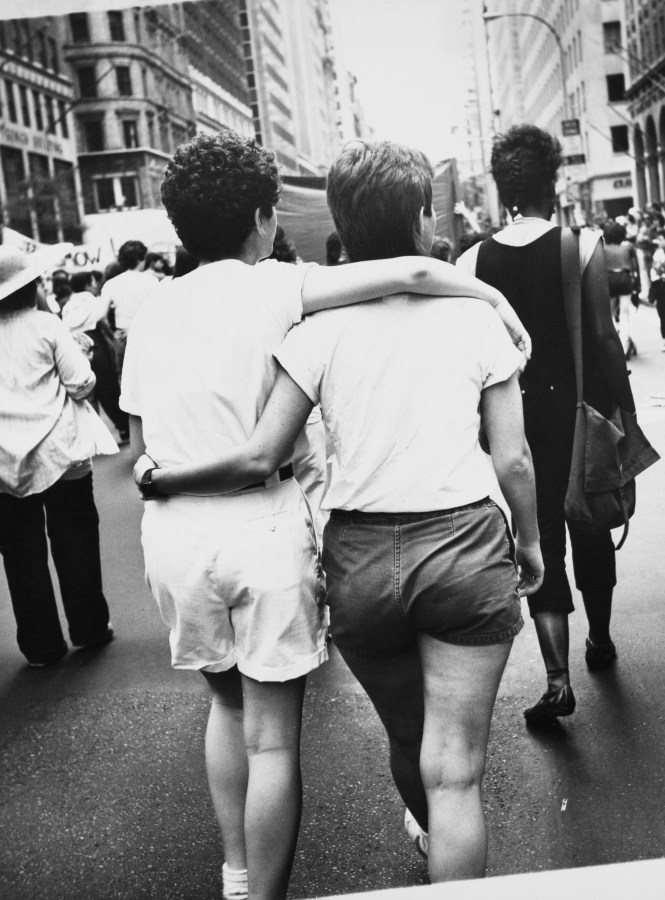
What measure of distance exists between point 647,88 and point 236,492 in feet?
182

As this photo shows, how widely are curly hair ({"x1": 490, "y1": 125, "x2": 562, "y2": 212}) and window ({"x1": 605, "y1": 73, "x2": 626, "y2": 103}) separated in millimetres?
69249

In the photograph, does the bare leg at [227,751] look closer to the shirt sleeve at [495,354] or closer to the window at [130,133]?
the shirt sleeve at [495,354]

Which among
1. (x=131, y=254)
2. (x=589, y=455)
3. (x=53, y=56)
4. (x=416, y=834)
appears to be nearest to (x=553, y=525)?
(x=589, y=455)

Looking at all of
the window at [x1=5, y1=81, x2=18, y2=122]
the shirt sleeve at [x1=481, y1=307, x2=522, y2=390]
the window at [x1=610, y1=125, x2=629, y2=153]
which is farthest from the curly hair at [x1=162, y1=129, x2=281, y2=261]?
the window at [x1=610, y1=125, x2=629, y2=153]

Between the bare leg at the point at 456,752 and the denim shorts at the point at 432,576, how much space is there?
0.05m

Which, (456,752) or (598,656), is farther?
(598,656)

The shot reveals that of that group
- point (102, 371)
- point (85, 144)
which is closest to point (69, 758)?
point (102, 371)

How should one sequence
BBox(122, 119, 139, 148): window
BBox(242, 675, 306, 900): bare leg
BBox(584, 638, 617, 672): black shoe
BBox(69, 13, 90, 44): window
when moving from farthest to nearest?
BBox(122, 119, 139, 148): window
BBox(69, 13, 90, 44): window
BBox(584, 638, 617, 672): black shoe
BBox(242, 675, 306, 900): bare leg

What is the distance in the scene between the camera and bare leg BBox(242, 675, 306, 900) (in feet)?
8.46

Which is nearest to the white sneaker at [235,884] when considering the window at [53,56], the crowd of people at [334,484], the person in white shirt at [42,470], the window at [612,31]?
the crowd of people at [334,484]

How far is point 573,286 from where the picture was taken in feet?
12.1

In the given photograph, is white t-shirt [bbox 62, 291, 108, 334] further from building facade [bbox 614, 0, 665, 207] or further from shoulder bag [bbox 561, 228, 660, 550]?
building facade [bbox 614, 0, 665, 207]

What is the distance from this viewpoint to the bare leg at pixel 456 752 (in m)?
2.37

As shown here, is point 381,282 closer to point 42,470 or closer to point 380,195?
point 380,195
